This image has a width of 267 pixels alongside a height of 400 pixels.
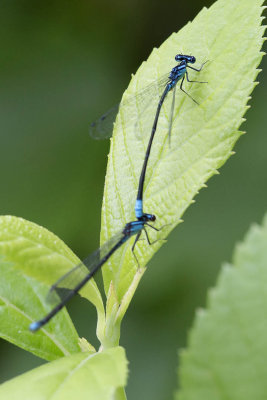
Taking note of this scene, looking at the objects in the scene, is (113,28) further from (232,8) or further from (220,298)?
(220,298)

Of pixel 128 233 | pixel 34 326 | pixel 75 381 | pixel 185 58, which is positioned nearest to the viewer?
pixel 75 381

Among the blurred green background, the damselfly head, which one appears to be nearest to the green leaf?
the damselfly head

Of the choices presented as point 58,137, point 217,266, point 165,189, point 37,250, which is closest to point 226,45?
point 165,189

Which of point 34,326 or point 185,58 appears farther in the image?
point 185,58

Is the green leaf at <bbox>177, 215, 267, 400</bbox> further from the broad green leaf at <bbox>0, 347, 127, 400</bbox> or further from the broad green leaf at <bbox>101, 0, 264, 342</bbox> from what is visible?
the broad green leaf at <bbox>101, 0, 264, 342</bbox>

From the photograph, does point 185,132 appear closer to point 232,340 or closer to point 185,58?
point 185,58

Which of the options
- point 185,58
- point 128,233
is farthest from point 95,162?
point 128,233
